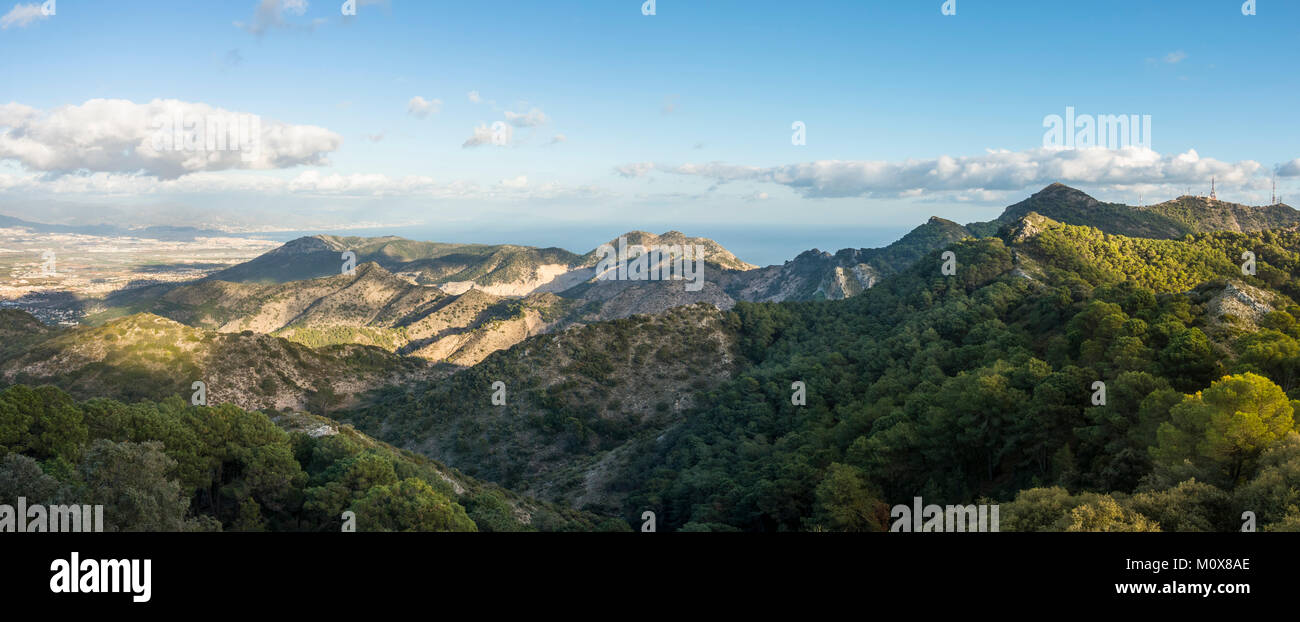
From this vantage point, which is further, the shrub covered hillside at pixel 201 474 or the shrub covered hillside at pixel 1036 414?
the shrub covered hillside at pixel 1036 414

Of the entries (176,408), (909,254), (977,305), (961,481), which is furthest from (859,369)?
(909,254)

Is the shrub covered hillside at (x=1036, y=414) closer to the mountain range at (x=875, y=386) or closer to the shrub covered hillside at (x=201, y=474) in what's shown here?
the mountain range at (x=875, y=386)

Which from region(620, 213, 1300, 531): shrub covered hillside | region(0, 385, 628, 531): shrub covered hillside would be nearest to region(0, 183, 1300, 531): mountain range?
region(620, 213, 1300, 531): shrub covered hillside

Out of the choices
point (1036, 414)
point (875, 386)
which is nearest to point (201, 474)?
point (1036, 414)

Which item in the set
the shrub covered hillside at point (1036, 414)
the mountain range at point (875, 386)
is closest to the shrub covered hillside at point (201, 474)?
the shrub covered hillside at point (1036, 414)

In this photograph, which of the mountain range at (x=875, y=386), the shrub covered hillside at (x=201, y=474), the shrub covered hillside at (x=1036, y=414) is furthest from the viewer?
the mountain range at (x=875, y=386)

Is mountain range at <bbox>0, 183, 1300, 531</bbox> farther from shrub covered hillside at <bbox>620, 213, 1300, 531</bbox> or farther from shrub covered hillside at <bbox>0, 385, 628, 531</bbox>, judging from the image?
shrub covered hillside at <bbox>0, 385, 628, 531</bbox>

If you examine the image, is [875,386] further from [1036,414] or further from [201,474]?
[201,474]
